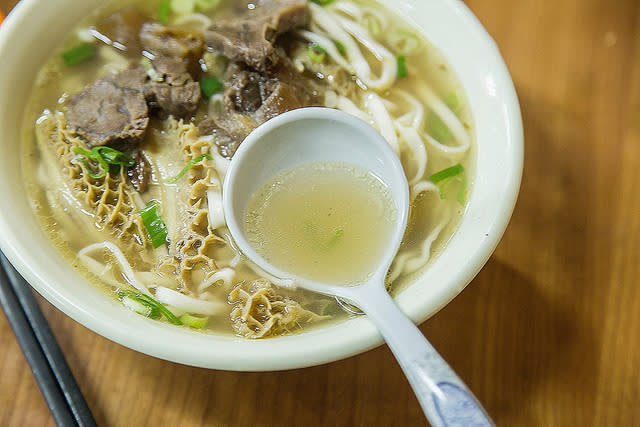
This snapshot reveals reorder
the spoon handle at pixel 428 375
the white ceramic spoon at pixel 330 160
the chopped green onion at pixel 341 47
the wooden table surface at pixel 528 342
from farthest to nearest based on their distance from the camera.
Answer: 1. the chopped green onion at pixel 341 47
2. the wooden table surface at pixel 528 342
3. the white ceramic spoon at pixel 330 160
4. the spoon handle at pixel 428 375

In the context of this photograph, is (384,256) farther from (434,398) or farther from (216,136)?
(216,136)

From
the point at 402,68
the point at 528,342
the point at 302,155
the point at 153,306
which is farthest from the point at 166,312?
the point at 402,68

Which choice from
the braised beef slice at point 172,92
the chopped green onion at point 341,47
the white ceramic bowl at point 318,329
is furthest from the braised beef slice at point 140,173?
the chopped green onion at point 341,47

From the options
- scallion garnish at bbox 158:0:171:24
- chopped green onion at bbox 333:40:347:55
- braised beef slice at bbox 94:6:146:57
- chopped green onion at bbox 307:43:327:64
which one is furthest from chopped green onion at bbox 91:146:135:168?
chopped green onion at bbox 333:40:347:55

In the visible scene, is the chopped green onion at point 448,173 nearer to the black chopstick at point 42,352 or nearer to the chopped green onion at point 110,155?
the chopped green onion at point 110,155

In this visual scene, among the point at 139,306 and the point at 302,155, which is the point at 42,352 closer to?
the point at 139,306

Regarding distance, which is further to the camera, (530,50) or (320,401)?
(530,50)

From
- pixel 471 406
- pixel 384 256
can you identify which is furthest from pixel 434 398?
pixel 384 256
